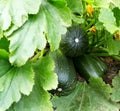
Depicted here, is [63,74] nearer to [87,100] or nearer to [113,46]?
[87,100]

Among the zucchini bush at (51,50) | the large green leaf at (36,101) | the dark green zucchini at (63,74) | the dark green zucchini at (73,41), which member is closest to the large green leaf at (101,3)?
the zucchini bush at (51,50)

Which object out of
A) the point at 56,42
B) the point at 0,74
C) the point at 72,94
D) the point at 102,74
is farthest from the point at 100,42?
the point at 0,74

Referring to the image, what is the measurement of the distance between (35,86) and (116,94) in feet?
1.79

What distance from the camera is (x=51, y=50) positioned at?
232 centimetres

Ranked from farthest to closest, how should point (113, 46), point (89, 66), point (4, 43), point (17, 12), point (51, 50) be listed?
point (89, 66), point (113, 46), point (4, 43), point (51, 50), point (17, 12)

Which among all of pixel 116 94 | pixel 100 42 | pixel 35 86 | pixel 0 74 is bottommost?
pixel 116 94

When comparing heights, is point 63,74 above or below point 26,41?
below

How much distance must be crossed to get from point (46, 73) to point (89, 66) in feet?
1.67

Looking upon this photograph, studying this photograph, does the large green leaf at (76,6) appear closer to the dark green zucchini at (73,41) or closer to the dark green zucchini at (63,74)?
the dark green zucchini at (73,41)

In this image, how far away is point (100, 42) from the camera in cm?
277

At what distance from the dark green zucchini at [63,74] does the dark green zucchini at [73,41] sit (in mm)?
52

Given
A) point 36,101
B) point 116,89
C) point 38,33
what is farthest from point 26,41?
point 116,89

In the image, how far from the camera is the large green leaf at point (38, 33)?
7.27ft

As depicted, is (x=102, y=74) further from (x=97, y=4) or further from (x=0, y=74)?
(x=0, y=74)
